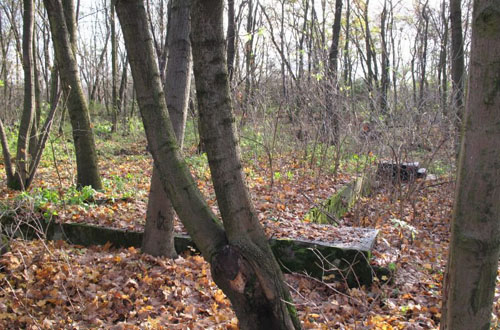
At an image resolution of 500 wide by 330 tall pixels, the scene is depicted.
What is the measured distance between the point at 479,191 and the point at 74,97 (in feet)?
21.8

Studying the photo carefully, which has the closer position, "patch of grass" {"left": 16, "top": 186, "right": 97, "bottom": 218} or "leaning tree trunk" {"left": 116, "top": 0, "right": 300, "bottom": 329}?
"leaning tree trunk" {"left": 116, "top": 0, "right": 300, "bottom": 329}

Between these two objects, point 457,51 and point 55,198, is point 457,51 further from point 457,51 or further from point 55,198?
point 55,198

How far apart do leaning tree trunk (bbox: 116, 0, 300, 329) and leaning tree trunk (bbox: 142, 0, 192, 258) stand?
201cm

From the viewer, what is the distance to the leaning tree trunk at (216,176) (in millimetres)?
2008

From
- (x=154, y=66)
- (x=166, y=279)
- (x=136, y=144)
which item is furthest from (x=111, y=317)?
(x=136, y=144)

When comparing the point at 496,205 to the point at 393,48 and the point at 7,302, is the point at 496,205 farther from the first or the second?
the point at 393,48

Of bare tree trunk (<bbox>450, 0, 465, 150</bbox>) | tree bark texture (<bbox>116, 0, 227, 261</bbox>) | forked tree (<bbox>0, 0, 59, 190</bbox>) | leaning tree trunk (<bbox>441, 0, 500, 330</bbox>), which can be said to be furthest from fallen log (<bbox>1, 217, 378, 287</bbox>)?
bare tree trunk (<bbox>450, 0, 465, 150</bbox>)

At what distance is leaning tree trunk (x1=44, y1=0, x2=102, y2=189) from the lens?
6344mm

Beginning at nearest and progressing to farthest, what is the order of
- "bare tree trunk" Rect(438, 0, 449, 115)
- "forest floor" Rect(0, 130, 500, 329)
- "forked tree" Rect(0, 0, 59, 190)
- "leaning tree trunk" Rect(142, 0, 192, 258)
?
1. "forest floor" Rect(0, 130, 500, 329)
2. "leaning tree trunk" Rect(142, 0, 192, 258)
3. "forked tree" Rect(0, 0, 59, 190)
4. "bare tree trunk" Rect(438, 0, 449, 115)

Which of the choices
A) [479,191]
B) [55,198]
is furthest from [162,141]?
[55,198]

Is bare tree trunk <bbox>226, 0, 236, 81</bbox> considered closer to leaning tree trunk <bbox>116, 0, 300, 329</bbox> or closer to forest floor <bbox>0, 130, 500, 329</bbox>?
forest floor <bbox>0, 130, 500, 329</bbox>

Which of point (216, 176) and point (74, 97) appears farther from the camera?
point (74, 97)

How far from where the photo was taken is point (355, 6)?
24.2 m

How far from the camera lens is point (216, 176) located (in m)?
2.09
